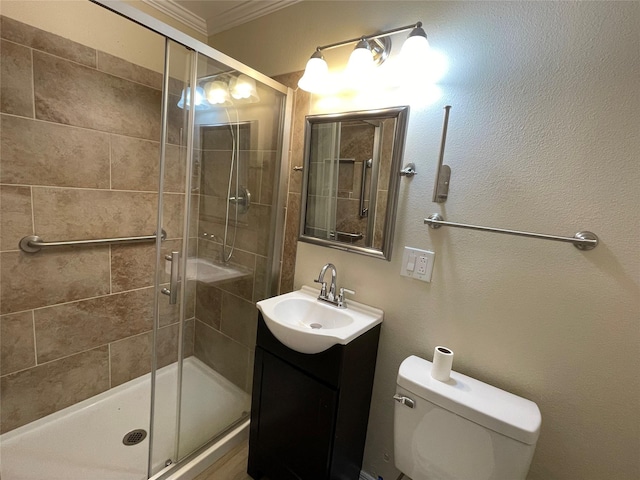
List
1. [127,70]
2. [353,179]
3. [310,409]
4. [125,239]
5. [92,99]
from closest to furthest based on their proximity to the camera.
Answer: [310,409], [353,179], [92,99], [127,70], [125,239]

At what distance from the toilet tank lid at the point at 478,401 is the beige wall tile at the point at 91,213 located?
68.8 inches

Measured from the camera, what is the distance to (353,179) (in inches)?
57.5

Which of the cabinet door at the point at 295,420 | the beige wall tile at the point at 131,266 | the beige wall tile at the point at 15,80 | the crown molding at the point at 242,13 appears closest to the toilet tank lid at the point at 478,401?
the cabinet door at the point at 295,420

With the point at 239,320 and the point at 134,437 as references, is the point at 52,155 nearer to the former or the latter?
the point at 239,320

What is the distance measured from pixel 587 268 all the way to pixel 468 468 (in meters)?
0.78

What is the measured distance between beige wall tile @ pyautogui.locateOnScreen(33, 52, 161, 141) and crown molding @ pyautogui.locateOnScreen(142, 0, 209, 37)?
1.56 ft

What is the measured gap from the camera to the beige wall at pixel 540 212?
92 centimetres

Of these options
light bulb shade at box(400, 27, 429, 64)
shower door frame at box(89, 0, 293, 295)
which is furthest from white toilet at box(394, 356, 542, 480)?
light bulb shade at box(400, 27, 429, 64)

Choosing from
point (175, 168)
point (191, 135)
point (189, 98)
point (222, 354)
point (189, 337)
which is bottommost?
point (222, 354)

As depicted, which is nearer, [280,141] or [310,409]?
[310,409]

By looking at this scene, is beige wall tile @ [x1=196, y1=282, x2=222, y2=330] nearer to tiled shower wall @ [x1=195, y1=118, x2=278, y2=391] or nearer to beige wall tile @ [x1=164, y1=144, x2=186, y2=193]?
tiled shower wall @ [x1=195, y1=118, x2=278, y2=391]

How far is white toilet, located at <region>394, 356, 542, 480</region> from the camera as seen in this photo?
933mm

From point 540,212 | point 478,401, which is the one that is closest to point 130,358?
point 478,401

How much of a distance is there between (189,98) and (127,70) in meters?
0.78
